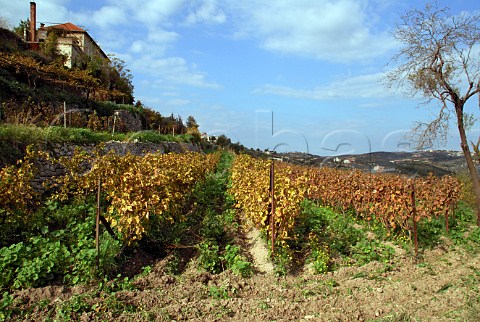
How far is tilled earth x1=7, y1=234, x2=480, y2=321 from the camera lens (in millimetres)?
4078

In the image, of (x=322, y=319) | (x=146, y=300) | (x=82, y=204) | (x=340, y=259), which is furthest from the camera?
(x=82, y=204)

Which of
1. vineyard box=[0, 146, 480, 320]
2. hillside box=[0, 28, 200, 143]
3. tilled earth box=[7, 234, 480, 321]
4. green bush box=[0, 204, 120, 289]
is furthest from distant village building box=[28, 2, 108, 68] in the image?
tilled earth box=[7, 234, 480, 321]

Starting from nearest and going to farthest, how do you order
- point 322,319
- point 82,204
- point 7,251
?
1. point 322,319
2. point 7,251
3. point 82,204

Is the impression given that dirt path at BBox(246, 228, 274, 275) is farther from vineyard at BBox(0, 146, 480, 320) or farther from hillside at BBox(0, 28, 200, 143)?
hillside at BBox(0, 28, 200, 143)

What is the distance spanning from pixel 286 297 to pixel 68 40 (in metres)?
31.6

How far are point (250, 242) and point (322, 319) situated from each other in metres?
3.06

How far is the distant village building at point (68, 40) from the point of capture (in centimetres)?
2759

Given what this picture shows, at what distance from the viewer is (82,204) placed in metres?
7.75

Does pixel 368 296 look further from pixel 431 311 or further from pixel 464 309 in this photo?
pixel 464 309

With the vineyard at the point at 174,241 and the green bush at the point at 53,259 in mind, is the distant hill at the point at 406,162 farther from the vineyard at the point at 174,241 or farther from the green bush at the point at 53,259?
the green bush at the point at 53,259

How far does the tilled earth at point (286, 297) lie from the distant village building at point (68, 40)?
26921 millimetres

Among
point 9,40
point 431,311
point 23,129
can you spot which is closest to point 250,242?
point 431,311

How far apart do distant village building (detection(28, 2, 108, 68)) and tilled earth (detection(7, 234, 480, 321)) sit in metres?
26.9

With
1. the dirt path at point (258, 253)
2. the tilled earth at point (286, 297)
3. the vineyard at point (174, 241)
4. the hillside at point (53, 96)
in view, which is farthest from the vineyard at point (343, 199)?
the hillside at point (53, 96)
